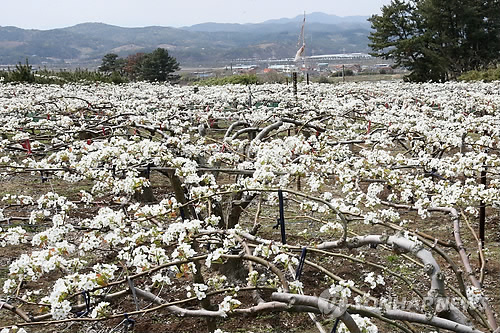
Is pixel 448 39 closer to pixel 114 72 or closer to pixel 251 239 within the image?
pixel 114 72

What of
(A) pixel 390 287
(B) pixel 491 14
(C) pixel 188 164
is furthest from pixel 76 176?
(B) pixel 491 14

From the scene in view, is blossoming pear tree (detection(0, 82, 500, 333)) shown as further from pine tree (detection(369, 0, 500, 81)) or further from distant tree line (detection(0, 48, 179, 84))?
pine tree (detection(369, 0, 500, 81))

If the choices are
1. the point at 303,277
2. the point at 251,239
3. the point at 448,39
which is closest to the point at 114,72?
the point at 448,39

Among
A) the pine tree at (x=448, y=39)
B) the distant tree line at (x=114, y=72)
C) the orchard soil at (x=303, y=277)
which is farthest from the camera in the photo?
the pine tree at (x=448, y=39)

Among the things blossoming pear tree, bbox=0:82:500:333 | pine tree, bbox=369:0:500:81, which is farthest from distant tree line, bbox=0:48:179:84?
pine tree, bbox=369:0:500:81

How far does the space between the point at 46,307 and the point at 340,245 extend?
5.40ft

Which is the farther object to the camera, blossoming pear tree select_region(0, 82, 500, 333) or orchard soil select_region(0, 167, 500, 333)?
orchard soil select_region(0, 167, 500, 333)

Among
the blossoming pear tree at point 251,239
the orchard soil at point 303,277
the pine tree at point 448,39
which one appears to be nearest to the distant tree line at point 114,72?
the blossoming pear tree at point 251,239

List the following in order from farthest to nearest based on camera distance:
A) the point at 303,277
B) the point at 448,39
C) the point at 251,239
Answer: the point at 448,39, the point at 303,277, the point at 251,239

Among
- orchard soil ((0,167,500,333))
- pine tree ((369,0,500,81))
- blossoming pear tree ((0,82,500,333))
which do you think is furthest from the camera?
pine tree ((369,0,500,81))

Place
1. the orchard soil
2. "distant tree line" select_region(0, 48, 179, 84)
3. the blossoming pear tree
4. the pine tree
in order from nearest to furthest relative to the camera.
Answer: the blossoming pear tree
the orchard soil
"distant tree line" select_region(0, 48, 179, 84)
the pine tree

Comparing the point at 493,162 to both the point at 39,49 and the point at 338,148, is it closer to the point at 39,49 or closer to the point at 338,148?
the point at 338,148

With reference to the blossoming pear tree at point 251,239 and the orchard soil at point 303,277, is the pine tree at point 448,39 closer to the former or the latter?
the blossoming pear tree at point 251,239

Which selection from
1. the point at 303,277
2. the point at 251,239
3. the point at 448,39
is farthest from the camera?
the point at 448,39
